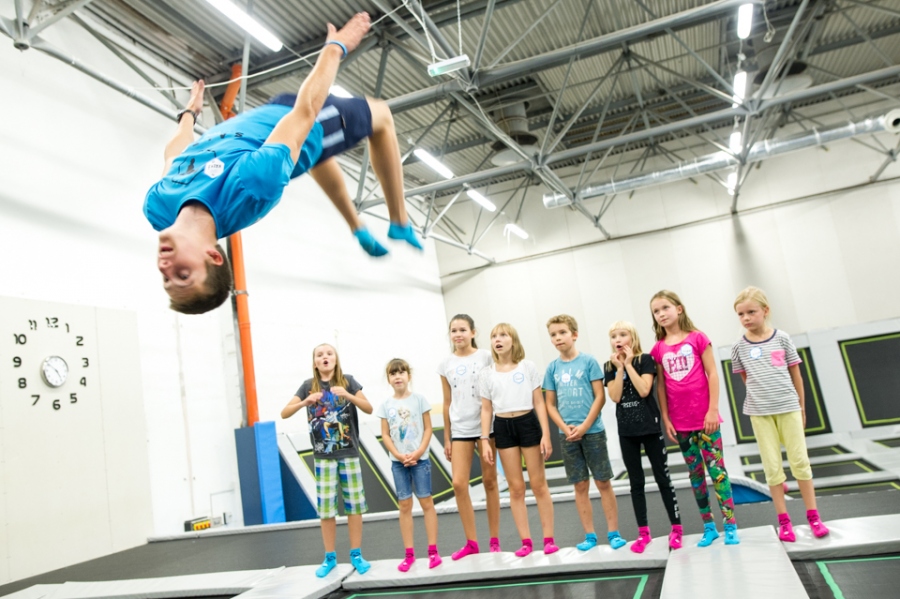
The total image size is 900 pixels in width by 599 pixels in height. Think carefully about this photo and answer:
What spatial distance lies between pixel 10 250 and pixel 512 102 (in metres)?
6.71

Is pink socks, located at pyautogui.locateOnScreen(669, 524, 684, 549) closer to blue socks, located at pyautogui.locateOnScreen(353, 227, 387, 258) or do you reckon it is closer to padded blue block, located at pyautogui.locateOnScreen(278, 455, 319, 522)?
blue socks, located at pyautogui.locateOnScreen(353, 227, 387, 258)

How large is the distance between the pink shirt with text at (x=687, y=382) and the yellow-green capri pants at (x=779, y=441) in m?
0.23

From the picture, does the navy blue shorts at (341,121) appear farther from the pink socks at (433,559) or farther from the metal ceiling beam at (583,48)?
the metal ceiling beam at (583,48)

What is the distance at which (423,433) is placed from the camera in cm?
387

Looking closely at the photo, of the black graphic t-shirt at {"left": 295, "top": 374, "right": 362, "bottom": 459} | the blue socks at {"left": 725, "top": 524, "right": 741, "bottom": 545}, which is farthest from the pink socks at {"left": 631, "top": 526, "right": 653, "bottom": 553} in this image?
the black graphic t-shirt at {"left": 295, "top": 374, "right": 362, "bottom": 459}

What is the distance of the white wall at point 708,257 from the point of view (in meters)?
10.7

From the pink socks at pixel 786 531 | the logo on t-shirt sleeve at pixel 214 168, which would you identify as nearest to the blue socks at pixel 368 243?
the logo on t-shirt sleeve at pixel 214 168

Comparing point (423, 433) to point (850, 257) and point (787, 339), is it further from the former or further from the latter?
point (850, 257)

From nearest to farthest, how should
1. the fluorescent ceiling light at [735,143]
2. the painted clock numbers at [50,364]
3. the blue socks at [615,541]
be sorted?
the blue socks at [615,541], the painted clock numbers at [50,364], the fluorescent ceiling light at [735,143]

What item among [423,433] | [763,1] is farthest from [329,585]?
[763,1]

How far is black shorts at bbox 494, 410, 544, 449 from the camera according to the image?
11.7 feet

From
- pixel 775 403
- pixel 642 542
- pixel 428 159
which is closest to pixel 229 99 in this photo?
pixel 428 159

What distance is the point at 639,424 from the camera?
3.36 meters

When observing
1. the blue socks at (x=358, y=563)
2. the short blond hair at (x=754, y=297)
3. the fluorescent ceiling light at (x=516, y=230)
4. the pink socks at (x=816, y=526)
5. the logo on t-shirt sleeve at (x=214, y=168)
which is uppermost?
the fluorescent ceiling light at (x=516, y=230)
